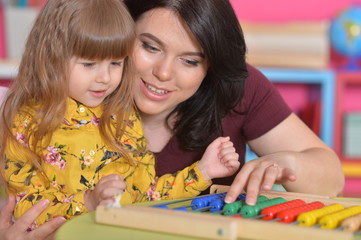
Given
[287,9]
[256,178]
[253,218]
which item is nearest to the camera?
[253,218]

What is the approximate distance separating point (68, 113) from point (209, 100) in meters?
0.49

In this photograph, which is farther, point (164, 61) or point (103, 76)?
point (164, 61)

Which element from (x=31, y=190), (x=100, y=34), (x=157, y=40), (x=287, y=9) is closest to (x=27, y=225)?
(x=31, y=190)

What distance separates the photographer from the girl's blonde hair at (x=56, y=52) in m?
1.39

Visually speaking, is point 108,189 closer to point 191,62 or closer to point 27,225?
point 27,225

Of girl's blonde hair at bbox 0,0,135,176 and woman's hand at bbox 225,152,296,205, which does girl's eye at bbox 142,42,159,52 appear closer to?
girl's blonde hair at bbox 0,0,135,176

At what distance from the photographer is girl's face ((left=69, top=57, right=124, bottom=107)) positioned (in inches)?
55.0

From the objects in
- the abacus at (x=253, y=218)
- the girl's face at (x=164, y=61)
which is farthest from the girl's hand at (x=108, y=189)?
the girl's face at (x=164, y=61)

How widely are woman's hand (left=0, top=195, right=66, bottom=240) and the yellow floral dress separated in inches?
0.9

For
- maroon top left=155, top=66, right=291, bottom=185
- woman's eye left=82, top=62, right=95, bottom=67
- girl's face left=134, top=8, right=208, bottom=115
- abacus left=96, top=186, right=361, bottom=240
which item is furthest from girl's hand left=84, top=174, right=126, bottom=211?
maroon top left=155, top=66, right=291, bottom=185

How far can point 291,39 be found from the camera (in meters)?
3.40

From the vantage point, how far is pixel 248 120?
1840 mm

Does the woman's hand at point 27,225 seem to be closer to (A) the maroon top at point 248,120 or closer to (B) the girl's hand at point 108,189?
(B) the girl's hand at point 108,189

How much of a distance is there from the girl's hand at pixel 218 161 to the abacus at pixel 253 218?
162mm
